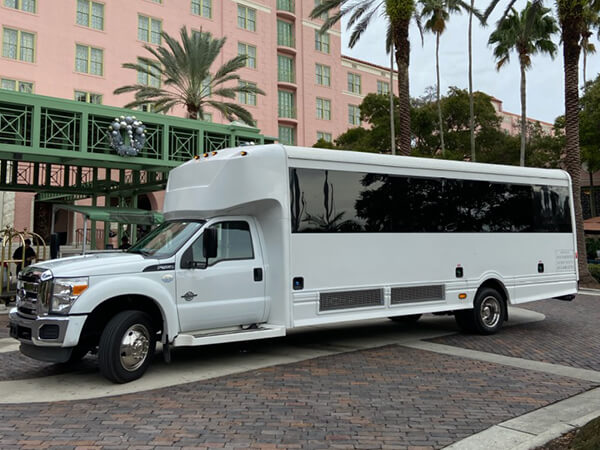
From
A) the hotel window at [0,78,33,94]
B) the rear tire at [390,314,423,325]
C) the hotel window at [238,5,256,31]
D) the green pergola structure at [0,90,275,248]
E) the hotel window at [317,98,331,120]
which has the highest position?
the hotel window at [238,5,256,31]

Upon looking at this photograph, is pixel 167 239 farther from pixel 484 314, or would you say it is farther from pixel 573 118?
pixel 573 118

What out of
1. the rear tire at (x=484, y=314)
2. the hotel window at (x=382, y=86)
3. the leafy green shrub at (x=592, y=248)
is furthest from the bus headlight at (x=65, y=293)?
the hotel window at (x=382, y=86)

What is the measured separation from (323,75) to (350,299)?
44.0m

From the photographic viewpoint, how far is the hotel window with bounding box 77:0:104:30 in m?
32.9

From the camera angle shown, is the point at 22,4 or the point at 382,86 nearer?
the point at 22,4

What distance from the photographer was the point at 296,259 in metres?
7.86

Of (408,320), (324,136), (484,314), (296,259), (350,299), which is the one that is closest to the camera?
(296,259)

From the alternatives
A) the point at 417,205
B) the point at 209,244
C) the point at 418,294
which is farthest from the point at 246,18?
the point at 209,244

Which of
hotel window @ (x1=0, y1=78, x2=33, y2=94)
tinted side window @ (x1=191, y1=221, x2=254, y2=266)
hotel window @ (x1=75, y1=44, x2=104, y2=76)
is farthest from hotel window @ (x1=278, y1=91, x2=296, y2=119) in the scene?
tinted side window @ (x1=191, y1=221, x2=254, y2=266)

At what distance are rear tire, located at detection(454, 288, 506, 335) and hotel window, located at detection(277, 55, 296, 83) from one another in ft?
129

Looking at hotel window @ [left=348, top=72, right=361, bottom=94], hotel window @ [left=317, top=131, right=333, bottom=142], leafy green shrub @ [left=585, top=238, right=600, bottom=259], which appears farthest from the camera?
hotel window @ [left=348, top=72, right=361, bottom=94]

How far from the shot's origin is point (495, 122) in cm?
3691

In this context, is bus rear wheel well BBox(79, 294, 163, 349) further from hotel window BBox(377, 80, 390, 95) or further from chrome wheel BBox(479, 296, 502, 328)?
hotel window BBox(377, 80, 390, 95)

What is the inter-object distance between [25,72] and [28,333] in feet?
96.2
